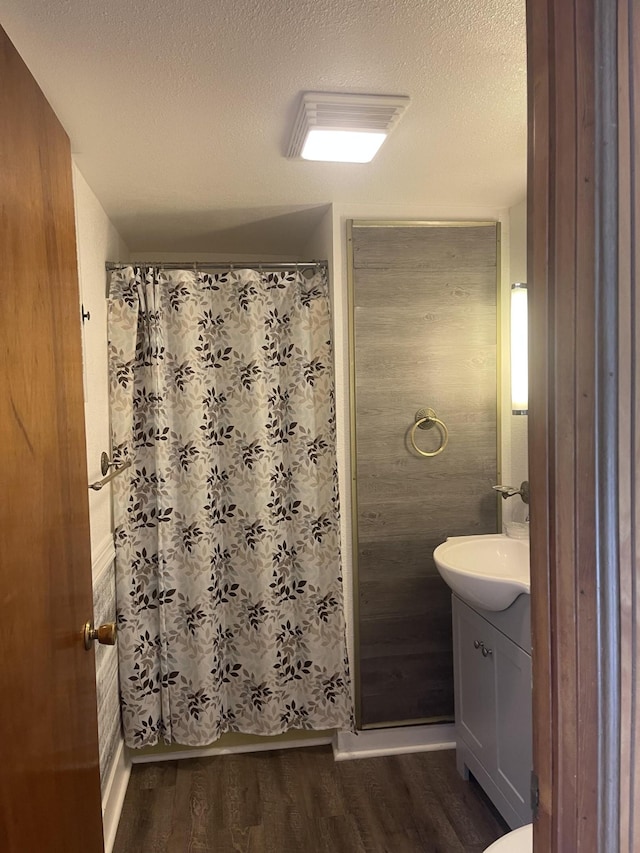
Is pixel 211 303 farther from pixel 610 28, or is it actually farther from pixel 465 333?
pixel 610 28

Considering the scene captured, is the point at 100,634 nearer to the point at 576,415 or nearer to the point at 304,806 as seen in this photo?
the point at 576,415

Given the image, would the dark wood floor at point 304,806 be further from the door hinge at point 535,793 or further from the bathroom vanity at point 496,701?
the door hinge at point 535,793

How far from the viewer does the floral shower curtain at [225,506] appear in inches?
93.8

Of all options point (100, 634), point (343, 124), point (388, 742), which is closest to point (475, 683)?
point (388, 742)

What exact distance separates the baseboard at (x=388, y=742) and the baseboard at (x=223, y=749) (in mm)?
122

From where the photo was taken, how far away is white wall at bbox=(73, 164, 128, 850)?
200cm

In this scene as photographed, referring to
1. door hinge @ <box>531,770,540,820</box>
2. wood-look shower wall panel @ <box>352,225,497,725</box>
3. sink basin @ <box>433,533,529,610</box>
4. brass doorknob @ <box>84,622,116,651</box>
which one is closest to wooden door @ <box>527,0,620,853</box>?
door hinge @ <box>531,770,540,820</box>

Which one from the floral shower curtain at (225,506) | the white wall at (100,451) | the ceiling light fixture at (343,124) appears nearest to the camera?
the ceiling light fixture at (343,124)

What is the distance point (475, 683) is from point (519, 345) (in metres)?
1.26

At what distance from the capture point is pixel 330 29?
1.21m

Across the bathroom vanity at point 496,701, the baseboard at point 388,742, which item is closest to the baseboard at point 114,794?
the baseboard at point 388,742

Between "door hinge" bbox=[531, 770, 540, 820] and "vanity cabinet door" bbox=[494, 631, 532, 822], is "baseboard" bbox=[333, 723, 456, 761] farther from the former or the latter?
"door hinge" bbox=[531, 770, 540, 820]

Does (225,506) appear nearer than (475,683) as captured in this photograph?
No

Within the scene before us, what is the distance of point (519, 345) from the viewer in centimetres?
226
